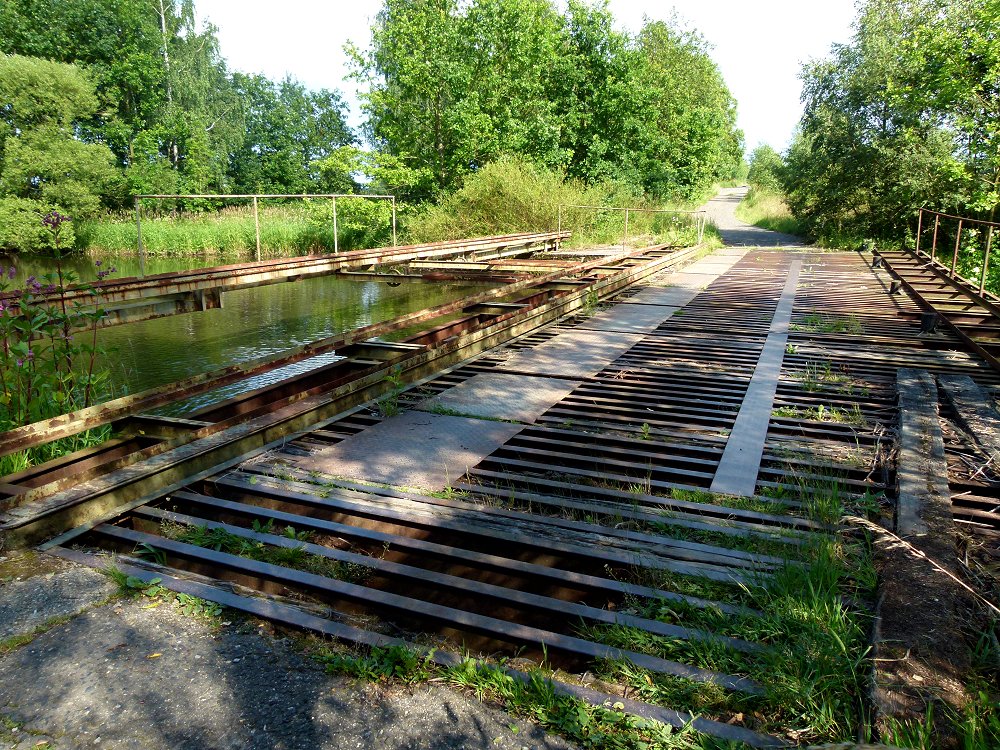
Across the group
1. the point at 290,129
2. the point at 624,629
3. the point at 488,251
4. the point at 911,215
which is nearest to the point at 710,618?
the point at 624,629

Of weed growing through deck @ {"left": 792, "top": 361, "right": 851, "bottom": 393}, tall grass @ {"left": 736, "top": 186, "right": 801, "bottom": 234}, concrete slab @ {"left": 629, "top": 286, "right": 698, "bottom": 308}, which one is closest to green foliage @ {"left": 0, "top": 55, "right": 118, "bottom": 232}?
concrete slab @ {"left": 629, "top": 286, "right": 698, "bottom": 308}

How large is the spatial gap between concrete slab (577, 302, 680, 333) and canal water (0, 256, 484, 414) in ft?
12.6

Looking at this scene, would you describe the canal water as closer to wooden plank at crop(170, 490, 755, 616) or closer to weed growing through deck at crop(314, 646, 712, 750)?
wooden plank at crop(170, 490, 755, 616)

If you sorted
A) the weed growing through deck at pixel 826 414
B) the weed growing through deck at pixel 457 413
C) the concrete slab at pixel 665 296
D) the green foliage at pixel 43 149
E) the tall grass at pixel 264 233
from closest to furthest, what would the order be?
the weed growing through deck at pixel 826 414 < the weed growing through deck at pixel 457 413 < the concrete slab at pixel 665 296 < the tall grass at pixel 264 233 < the green foliage at pixel 43 149

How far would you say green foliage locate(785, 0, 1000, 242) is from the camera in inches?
737

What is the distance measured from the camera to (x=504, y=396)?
205 inches

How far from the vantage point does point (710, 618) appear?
2.37 metres

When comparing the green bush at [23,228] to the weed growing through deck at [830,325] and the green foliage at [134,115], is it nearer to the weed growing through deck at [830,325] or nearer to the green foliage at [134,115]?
the green foliage at [134,115]

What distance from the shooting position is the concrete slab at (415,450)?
369 centimetres

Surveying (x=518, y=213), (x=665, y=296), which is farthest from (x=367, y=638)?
(x=518, y=213)

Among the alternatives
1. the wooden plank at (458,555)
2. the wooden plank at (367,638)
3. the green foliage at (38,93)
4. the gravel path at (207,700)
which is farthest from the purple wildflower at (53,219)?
the green foliage at (38,93)

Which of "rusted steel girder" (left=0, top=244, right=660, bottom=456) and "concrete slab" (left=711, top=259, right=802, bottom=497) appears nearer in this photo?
"concrete slab" (left=711, top=259, right=802, bottom=497)

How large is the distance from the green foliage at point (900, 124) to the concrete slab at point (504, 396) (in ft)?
58.8

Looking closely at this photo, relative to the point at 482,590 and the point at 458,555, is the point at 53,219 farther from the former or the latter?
the point at 482,590
